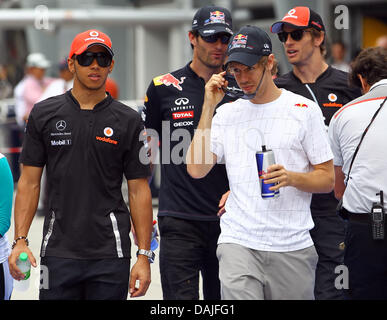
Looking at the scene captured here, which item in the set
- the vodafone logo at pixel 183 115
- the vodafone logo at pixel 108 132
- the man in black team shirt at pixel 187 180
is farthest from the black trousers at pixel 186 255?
the vodafone logo at pixel 108 132

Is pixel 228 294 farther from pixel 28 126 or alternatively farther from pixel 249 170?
pixel 28 126

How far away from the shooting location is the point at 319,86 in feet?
21.0

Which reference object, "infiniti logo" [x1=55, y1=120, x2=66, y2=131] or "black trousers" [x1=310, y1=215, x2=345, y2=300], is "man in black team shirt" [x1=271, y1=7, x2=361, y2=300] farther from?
"infiniti logo" [x1=55, y1=120, x2=66, y2=131]

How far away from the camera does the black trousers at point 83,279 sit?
4859mm

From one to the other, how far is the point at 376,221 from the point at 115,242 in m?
1.43

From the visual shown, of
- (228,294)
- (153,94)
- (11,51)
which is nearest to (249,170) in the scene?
(228,294)

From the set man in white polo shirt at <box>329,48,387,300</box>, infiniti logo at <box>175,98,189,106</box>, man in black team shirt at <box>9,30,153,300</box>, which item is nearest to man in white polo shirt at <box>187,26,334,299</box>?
man in white polo shirt at <box>329,48,387,300</box>

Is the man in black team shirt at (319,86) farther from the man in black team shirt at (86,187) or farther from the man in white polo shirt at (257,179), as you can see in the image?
the man in black team shirt at (86,187)

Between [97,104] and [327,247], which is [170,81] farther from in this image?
[327,247]

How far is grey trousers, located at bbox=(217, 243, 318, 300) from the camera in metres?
4.73

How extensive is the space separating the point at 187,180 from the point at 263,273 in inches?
50.5

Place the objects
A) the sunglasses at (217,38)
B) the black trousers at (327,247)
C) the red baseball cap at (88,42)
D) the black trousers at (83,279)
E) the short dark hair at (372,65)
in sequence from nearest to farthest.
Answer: the black trousers at (83,279), the red baseball cap at (88,42), the short dark hair at (372,65), the sunglasses at (217,38), the black trousers at (327,247)

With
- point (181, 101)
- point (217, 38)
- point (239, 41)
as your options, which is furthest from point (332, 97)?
point (239, 41)

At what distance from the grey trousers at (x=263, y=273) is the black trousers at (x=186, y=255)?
0.98m
